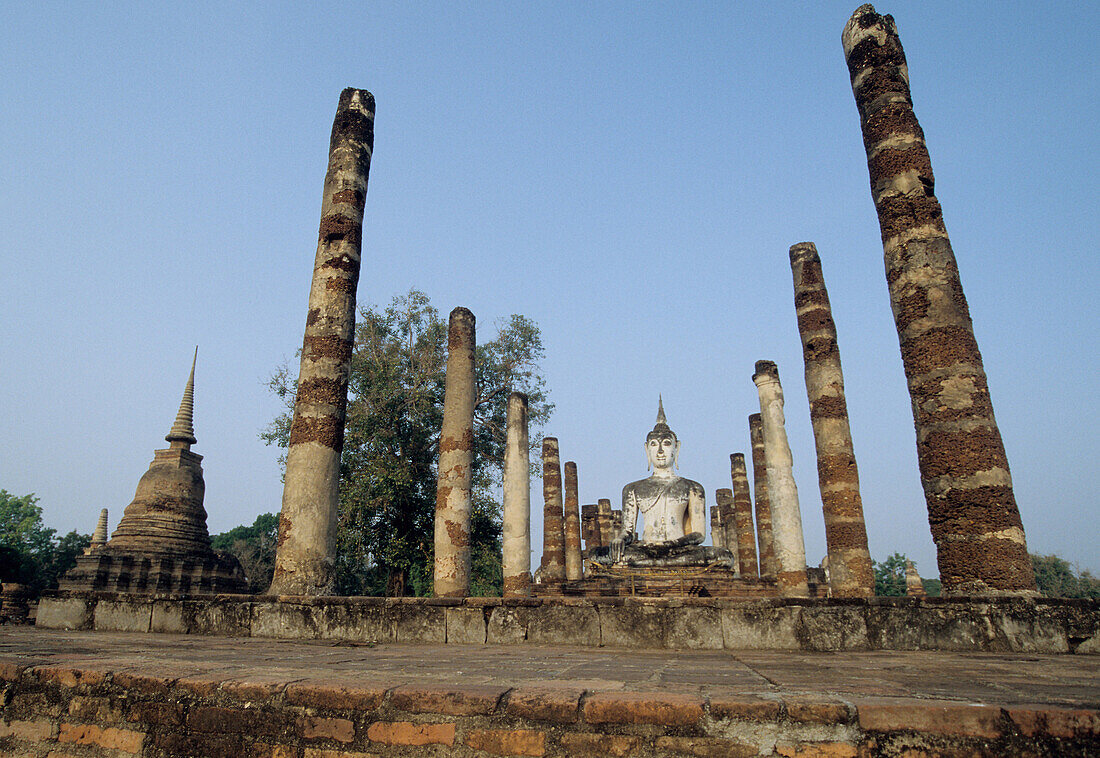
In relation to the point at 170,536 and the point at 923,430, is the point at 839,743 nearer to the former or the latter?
the point at 923,430

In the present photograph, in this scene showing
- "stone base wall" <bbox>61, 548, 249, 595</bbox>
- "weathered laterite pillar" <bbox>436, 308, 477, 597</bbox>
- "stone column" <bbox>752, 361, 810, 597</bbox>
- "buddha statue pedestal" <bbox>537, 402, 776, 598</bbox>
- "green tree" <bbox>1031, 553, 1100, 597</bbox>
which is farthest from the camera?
"green tree" <bbox>1031, 553, 1100, 597</bbox>

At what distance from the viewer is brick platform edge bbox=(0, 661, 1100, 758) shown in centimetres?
220

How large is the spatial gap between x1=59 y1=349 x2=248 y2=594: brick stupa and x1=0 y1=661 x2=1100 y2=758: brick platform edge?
20.3 meters

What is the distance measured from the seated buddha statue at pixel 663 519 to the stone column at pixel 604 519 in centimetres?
1167

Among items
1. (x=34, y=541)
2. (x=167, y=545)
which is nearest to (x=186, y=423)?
(x=167, y=545)

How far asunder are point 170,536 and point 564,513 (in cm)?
1312

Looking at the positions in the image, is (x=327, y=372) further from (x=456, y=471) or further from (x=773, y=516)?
(x=773, y=516)

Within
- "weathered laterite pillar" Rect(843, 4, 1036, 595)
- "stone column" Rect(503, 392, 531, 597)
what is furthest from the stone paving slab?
"stone column" Rect(503, 392, 531, 597)

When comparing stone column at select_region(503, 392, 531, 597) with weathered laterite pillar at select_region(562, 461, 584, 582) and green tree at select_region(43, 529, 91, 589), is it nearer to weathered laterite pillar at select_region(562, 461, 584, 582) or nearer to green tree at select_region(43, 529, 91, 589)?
weathered laterite pillar at select_region(562, 461, 584, 582)

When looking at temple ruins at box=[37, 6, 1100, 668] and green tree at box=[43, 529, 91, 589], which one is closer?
temple ruins at box=[37, 6, 1100, 668]

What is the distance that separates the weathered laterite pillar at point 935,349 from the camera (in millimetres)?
6547

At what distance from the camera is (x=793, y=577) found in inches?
527

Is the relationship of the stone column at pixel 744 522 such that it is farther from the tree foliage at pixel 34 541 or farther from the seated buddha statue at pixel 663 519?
the tree foliage at pixel 34 541

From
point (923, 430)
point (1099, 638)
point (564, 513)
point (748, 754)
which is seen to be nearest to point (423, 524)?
point (564, 513)
